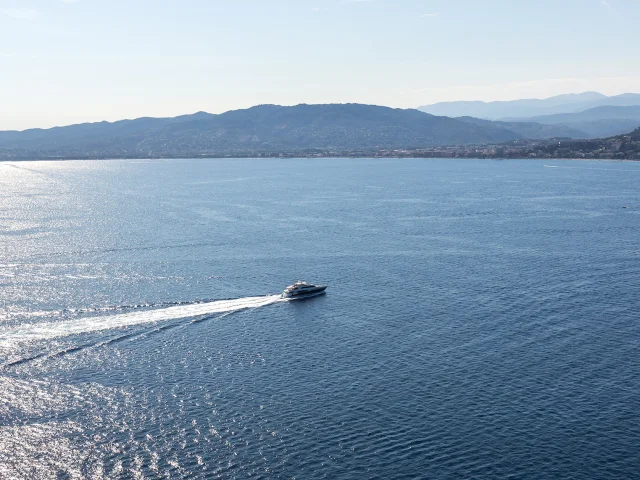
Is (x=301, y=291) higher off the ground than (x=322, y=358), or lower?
higher

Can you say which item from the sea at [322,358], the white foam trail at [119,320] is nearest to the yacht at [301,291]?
the sea at [322,358]

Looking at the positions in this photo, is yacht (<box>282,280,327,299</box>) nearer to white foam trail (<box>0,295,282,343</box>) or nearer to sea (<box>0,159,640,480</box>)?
sea (<box>0,159,640,480</box>)

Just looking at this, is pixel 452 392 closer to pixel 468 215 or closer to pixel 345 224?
pixel 345 224

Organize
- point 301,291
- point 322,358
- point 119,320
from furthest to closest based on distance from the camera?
point 301,291 → point 119,320 → point 322,358

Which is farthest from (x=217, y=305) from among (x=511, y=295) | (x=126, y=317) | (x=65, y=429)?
(x=511, y=295)

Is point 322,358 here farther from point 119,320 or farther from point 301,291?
point 119,320

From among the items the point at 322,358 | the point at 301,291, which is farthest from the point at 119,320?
the point at 322,358
